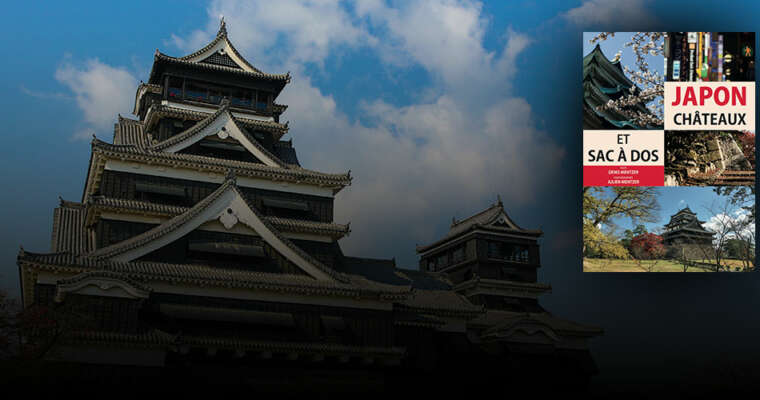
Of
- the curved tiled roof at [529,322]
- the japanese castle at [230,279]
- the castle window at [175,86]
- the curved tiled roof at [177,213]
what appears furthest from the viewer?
the curved tiled roof at [529,322]

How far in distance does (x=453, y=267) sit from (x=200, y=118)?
18.0m

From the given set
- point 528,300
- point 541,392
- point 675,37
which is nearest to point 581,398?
point 541,392

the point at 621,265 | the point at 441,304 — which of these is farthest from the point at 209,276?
the point at 621,265

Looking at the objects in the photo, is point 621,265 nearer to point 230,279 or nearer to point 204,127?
point 230,279

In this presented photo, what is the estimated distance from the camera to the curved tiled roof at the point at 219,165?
29.1 meters

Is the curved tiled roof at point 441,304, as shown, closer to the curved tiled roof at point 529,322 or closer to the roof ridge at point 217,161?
the curved tiled roof at point 529,322

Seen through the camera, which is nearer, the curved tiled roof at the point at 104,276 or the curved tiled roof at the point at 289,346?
the curved tiled roof at the point at 104,276

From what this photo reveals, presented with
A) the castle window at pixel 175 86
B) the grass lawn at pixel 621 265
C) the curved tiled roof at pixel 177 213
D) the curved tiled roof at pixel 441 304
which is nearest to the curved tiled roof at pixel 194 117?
the castle window at pixel 175 86

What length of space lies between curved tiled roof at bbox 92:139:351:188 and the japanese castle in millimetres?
64

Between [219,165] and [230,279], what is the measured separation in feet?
20.5

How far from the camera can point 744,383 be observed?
36.7 m

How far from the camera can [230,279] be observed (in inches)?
1005

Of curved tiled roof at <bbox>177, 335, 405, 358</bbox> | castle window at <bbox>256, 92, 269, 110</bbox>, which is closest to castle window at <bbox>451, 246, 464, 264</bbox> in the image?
castle window at <bbox>256, 92, 269, 110</bbox>

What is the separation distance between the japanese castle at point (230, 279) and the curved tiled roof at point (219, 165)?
2.5 inches
